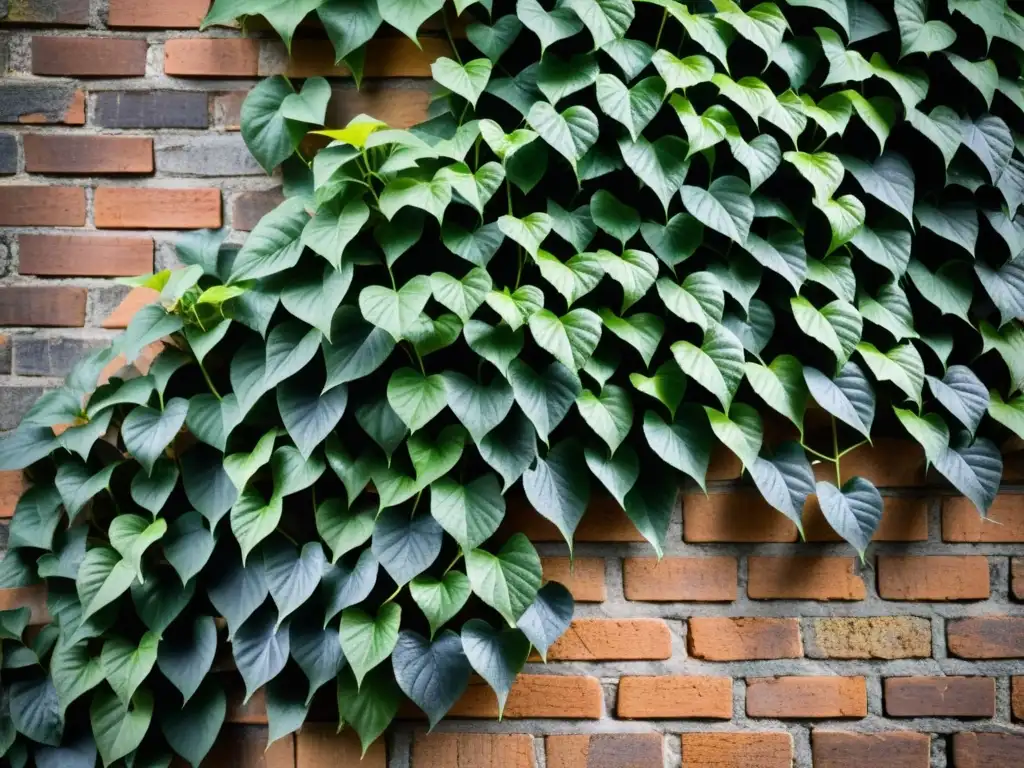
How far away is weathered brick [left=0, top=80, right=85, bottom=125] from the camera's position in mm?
1176

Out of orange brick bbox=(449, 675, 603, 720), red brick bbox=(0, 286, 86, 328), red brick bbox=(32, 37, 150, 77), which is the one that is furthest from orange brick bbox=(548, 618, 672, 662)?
red brick bbox=(32, 37, 150, 77)

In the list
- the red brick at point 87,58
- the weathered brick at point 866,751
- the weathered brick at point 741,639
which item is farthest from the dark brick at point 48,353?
the weathered brick at point 866,751

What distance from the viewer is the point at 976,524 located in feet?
3.86

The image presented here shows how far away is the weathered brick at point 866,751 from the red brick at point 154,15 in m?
1.36

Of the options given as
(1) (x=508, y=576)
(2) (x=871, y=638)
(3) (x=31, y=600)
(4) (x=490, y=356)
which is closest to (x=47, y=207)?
(3) (x=31, y=600)

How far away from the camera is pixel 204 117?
1179mm

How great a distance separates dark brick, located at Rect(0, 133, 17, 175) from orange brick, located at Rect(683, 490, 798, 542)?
3.55ft

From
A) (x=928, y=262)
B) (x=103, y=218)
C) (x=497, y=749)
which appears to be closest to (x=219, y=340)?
(x=103, y=218)

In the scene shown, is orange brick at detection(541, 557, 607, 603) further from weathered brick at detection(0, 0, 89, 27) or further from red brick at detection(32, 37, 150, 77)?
weathered brick at detection(0, 0, 89, 27)

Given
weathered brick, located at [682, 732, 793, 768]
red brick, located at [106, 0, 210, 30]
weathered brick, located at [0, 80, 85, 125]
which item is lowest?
weathered brick, located at [682, 732, 793, 768]

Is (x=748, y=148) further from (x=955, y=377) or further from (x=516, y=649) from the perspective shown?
A: (x=516, y=649)

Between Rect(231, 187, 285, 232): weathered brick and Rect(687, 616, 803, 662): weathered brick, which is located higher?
Rect(231, 187, 285, 232): weathered brick

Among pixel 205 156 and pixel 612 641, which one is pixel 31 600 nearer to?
pixel 205 156

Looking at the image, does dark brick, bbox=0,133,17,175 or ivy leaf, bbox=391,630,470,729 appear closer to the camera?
ivy leaf, bbox=391,630,470,729
